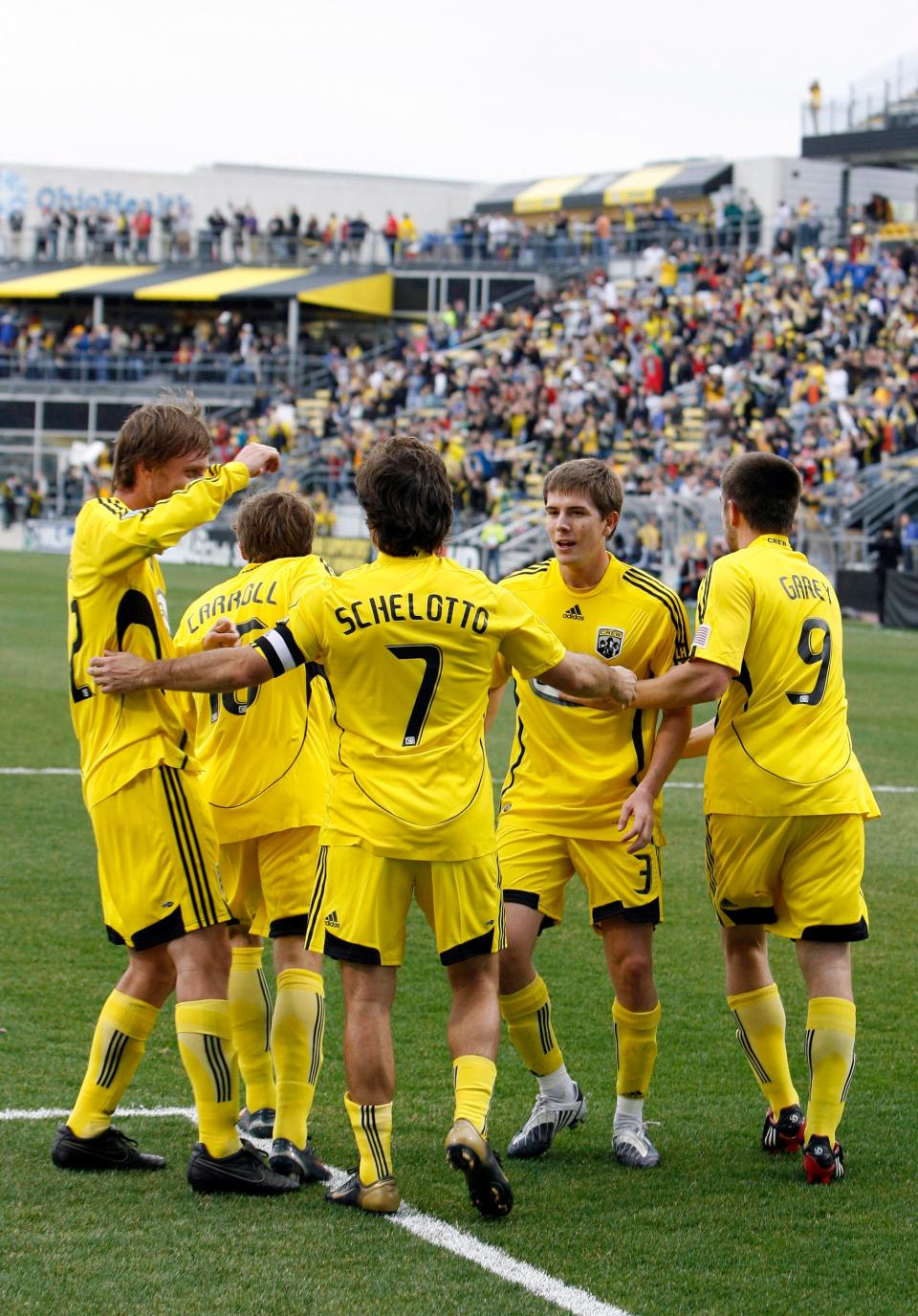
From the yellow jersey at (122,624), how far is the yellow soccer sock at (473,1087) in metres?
1.19

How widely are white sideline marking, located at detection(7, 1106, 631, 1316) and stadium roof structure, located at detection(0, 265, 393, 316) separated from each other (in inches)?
1804

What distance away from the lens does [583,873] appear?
17.5 ft

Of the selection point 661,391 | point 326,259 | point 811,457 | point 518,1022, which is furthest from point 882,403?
point 518,1022

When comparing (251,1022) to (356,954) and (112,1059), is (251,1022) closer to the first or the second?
(112,1059)

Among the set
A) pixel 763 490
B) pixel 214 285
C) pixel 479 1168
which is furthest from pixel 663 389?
pixel 479 1168

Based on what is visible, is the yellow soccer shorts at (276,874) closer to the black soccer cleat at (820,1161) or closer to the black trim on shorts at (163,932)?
the black trim on shorts at (163,932)

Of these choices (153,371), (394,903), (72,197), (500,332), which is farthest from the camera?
(72,197)

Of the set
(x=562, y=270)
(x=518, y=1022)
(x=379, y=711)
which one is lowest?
(x=518, y=1022)

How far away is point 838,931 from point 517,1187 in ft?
4.11

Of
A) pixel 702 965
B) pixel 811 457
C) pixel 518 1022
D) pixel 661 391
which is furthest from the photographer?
pixel 661 391

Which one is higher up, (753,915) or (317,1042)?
(753,915)

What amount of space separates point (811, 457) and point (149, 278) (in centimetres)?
2853

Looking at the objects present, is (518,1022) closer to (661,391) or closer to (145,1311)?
(145,1311)

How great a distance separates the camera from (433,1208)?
4594 mm
